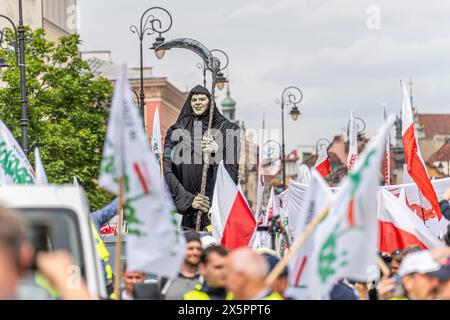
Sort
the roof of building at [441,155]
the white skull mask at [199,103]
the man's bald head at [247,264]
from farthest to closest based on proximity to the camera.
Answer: the roof of building at [441,155]
the white skull mask at [199,103]
the man's bald head at [247,264]

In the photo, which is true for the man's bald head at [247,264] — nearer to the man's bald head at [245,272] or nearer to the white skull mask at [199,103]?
the man's bald head at [245,272]

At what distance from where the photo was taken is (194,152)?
17.1 m

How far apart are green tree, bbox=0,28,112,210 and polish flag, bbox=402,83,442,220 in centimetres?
2385

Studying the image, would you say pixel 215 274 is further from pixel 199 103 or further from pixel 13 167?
pixel 199 103

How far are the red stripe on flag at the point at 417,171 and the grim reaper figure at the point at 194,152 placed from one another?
6.99 ft

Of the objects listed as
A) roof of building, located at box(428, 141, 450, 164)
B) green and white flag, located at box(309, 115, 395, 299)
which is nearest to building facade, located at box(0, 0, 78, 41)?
roof of building, located at box(428, 141, 450, 164)

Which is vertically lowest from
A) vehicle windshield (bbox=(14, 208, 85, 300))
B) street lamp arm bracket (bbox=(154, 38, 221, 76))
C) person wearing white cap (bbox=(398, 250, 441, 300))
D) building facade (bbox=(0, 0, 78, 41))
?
person wearing white cap (bbox=(398, 250, 441, 300))

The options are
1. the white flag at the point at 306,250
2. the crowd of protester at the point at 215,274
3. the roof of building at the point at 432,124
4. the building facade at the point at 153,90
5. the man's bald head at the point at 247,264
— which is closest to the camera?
the crowd of protester at the point at 215,274

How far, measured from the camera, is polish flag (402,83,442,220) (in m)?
16.0

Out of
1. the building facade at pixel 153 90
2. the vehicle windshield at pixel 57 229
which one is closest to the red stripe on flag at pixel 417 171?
the vehicle windshield at pixel 57 229

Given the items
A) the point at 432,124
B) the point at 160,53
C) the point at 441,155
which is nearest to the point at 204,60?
the point at 160,53

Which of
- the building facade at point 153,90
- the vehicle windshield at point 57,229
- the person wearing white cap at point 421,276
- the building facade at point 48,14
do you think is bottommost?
the person wearing white cap at point 421,276

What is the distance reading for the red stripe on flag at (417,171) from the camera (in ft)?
52.2

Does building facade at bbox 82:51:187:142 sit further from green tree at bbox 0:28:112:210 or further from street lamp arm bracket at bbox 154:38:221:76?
street lamp arm bracket at bbox 154:38:221:76
